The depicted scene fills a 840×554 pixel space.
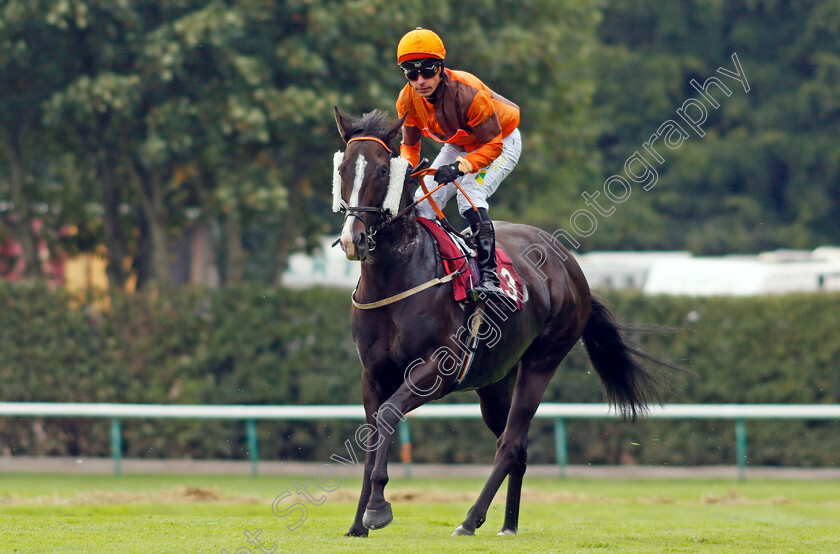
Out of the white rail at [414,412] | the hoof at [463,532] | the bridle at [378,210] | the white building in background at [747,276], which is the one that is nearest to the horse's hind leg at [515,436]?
the hoof at [463,532]

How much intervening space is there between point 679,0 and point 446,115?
23444mm

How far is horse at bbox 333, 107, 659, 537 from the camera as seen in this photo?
5973 millimetres

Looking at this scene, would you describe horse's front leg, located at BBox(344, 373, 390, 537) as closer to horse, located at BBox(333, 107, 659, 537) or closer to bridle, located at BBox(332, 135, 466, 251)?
horse, located at BBox(333, 107, 659, 537)

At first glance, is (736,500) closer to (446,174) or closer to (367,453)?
(367,453)

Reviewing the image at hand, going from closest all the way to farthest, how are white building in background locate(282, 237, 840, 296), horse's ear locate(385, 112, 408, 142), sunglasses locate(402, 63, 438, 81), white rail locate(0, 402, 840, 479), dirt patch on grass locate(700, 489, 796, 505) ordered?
horse's ear locate(385, 112, 408, 142) < sunglasses locate(402, 63, 438, 81) < dirt patch on grass locate(700, 489, 796, 505) < white rail locate(0, 402, 840, 479) < white building in background locate(282, 237, 840, 296)

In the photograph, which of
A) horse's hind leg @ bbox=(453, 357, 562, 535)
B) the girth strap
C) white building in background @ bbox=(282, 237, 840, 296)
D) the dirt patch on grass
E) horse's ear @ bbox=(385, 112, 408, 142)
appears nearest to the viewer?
horse's ear @ bbox=(385, 112, 408, 142)

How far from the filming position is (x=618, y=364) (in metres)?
A: 8.28

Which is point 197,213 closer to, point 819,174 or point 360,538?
point 360,538

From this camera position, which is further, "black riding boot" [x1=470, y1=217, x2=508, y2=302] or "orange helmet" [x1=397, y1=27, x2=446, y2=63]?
"black riding boot" [x1=470, y1=217, x2=508, y2=302]

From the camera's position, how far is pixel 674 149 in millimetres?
26953

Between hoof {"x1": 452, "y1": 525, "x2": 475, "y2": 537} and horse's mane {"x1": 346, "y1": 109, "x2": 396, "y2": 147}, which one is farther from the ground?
horse's mane {"x1": 346, "y1": 109, "x2": 396, "y2": 147}

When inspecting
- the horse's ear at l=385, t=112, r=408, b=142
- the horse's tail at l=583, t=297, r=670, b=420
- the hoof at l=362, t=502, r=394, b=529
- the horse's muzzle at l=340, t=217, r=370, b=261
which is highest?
the horse's ear at l=385, t=112, r=408, b=142

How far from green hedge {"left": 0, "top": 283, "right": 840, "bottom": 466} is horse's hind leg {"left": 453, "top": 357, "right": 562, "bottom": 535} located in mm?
6718

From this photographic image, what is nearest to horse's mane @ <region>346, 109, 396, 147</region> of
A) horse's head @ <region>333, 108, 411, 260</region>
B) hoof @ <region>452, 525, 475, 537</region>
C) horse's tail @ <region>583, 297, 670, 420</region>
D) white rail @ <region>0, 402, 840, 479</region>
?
horse's head @ <region>333, 108, 411, 260</region>
